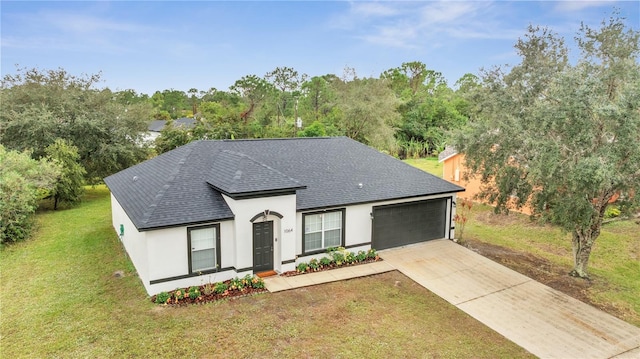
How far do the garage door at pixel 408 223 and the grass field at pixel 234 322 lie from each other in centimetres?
232

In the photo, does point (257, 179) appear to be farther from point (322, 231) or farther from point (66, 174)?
point (66, 174)

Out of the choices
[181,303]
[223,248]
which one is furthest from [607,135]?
[181,303]

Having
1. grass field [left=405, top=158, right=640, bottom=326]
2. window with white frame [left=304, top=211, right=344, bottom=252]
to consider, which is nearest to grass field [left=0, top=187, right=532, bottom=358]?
window with white frame [left=304, top=211, right=344, bottom=252]

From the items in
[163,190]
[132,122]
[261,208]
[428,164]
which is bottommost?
[428,164]

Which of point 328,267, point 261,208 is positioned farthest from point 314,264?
point 261,208

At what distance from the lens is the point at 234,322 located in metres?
9.57

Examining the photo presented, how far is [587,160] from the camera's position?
10.0 meters

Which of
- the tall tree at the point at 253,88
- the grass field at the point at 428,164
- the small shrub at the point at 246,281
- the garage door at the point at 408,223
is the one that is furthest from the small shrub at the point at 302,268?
the tall tree at the point at 253,88

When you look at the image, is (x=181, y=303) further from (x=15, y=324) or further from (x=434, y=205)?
(x=434, y=205)

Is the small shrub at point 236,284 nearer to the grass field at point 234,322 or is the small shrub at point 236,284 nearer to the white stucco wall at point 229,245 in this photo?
the white stucco wall at point 229,245

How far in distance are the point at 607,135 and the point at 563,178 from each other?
65.8 inches

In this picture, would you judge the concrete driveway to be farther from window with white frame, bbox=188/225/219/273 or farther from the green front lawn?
window with white frame, bbox=188/225/219/273

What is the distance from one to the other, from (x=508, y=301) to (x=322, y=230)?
20.6 ft

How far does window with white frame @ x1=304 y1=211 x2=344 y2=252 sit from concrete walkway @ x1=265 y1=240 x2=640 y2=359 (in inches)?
43.4
